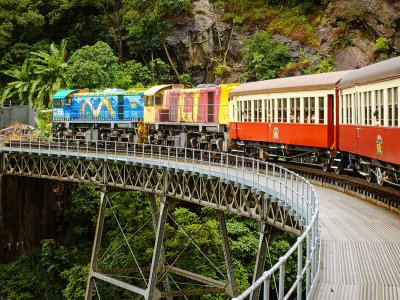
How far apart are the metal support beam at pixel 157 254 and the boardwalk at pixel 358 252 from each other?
8294mm

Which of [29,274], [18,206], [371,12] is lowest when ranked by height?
[29,274]

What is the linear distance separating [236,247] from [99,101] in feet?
46.7

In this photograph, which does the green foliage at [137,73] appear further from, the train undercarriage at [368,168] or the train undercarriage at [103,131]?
the train undercarriage at [368,168]

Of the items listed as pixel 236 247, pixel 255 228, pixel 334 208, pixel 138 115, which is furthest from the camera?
pixel 138 115

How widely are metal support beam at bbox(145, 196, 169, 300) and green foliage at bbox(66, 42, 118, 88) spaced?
85.5 ft

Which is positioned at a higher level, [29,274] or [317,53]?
[317,53]

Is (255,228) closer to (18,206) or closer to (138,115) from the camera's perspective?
(138,115)

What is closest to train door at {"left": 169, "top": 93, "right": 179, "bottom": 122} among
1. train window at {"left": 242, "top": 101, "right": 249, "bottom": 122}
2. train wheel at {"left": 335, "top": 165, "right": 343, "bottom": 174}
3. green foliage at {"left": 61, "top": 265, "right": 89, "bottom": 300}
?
train window at {"left": 242, "top": 101, "right": 249, "bottom": 122}

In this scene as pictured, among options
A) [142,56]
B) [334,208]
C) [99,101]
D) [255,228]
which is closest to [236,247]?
[255,228]

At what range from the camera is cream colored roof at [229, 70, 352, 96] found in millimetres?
24516

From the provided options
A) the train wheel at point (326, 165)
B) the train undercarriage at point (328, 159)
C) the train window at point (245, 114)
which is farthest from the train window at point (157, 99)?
the train wheel at point (326, 165)

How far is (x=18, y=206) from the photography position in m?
36.8

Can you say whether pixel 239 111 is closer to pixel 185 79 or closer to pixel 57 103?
pixel 57 103

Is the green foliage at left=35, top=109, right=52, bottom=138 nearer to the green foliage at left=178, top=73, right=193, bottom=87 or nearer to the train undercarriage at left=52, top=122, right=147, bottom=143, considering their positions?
the train undercarriage at left=52, top=122, right=147, bottom=143
